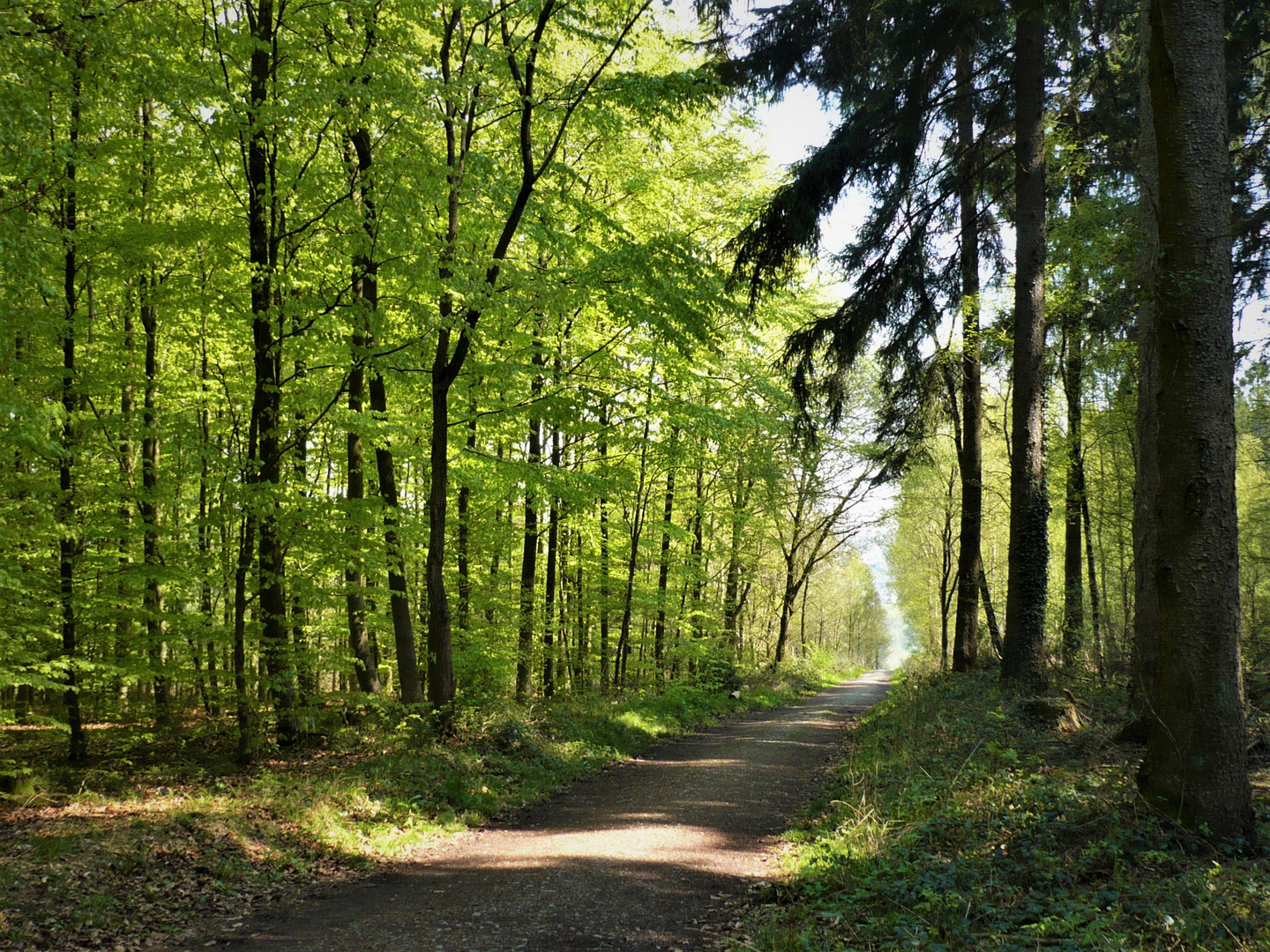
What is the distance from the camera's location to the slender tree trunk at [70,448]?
885cm

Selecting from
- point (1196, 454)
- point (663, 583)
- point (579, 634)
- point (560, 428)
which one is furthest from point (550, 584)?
point (1196, 454)

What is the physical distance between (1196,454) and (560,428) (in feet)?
29.6

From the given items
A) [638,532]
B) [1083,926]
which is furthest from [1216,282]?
[638,532]

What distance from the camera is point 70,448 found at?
9086mm

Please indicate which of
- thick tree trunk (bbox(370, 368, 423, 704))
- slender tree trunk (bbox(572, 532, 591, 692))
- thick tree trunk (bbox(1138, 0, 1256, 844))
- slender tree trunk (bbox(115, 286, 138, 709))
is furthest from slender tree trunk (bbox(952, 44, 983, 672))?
slender tree trunk (bbox(115, 286, 138, 709))

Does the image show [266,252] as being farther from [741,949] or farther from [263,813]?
[741,949]

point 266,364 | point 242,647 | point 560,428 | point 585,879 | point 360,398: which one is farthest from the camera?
point 560,428

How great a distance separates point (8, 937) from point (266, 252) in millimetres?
8004

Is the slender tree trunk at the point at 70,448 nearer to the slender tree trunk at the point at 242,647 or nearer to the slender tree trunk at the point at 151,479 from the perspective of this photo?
the slender tree trunk at the point at 151,479

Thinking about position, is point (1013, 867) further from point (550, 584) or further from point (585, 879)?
point (550, 584)

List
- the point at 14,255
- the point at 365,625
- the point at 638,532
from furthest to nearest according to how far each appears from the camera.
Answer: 1. the point at 638,532
2. the point at 365,625
3. the point at 14,255

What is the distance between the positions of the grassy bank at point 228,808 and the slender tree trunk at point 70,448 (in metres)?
1.04

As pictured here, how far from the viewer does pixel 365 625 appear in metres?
12.5

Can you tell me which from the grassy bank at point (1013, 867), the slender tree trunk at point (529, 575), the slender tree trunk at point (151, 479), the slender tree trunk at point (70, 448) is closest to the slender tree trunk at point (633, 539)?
the slender tree trunk at point (529, 575)
